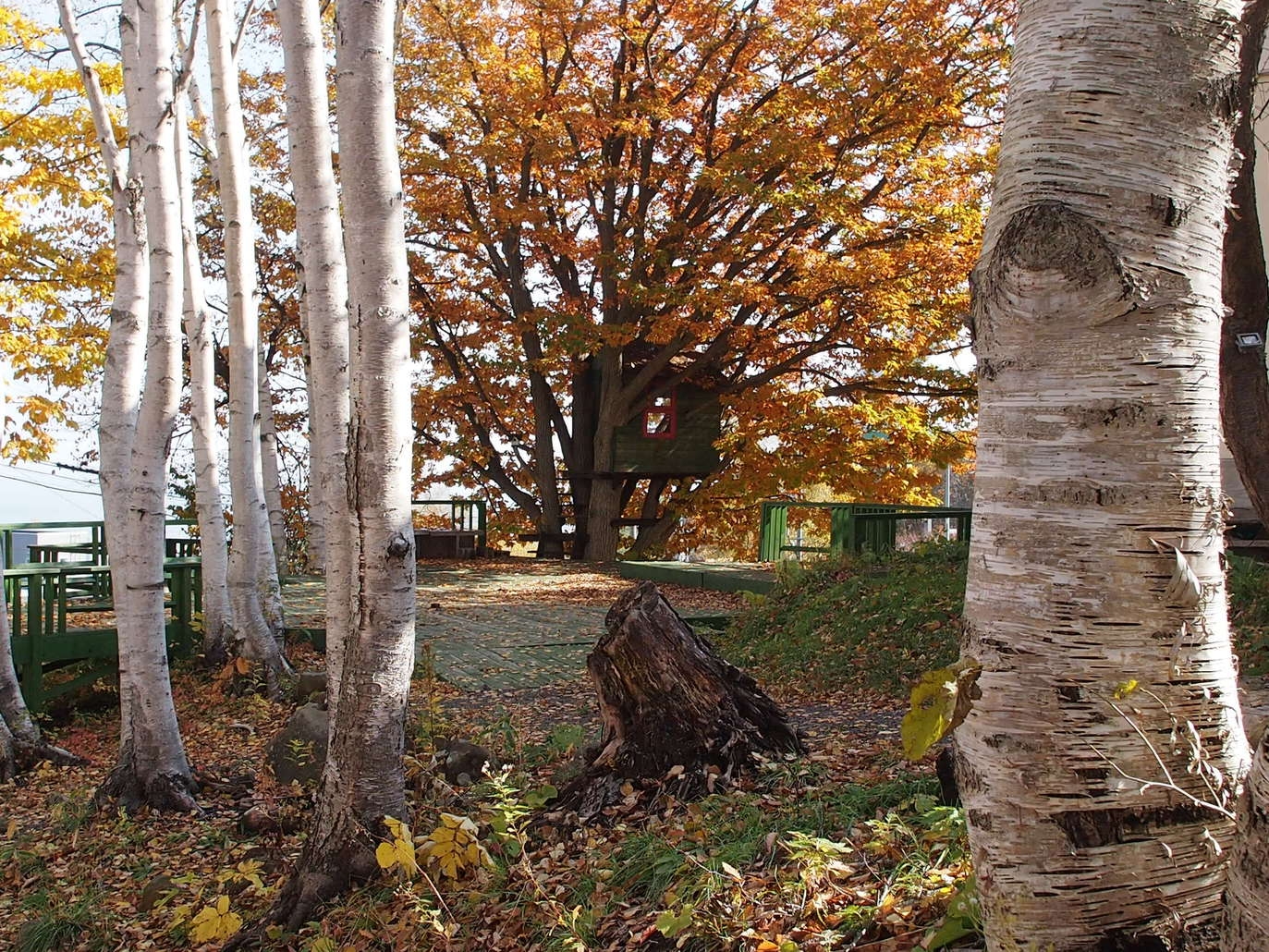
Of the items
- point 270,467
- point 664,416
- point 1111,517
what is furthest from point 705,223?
point 1111,517

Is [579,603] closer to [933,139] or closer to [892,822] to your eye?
[933,139]

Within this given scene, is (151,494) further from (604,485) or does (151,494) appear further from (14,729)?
(604,485)

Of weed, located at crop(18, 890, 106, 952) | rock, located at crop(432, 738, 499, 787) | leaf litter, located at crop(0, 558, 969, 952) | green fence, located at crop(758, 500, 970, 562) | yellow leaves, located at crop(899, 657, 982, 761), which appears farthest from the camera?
green fence, located at crop(758, 500, 970, 562)

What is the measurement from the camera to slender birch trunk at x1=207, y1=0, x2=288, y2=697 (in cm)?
902

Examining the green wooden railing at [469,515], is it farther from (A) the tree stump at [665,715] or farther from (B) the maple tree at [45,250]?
(A) the tree stump at [665,715]

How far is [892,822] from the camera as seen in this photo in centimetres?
366

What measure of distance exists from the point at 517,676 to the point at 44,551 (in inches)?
275

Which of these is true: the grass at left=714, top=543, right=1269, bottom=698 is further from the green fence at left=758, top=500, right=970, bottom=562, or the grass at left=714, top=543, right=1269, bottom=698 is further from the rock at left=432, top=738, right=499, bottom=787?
the rock at left=432, top=738, right=499, bottom=787

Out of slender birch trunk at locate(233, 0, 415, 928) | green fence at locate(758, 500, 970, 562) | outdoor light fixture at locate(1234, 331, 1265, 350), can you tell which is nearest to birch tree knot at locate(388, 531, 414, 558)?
slender birch trunk at locate(233, 0, 415, 928)

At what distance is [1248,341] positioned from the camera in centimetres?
591

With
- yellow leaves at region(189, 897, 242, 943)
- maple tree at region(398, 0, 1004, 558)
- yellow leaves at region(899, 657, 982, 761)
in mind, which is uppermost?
maple tree at region(398, 0, 1004, 558)

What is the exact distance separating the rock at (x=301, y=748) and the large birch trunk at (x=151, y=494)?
0.53 meters

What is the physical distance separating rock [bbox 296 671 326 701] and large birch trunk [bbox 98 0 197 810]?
1.84 meters

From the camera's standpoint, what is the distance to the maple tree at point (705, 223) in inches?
596
